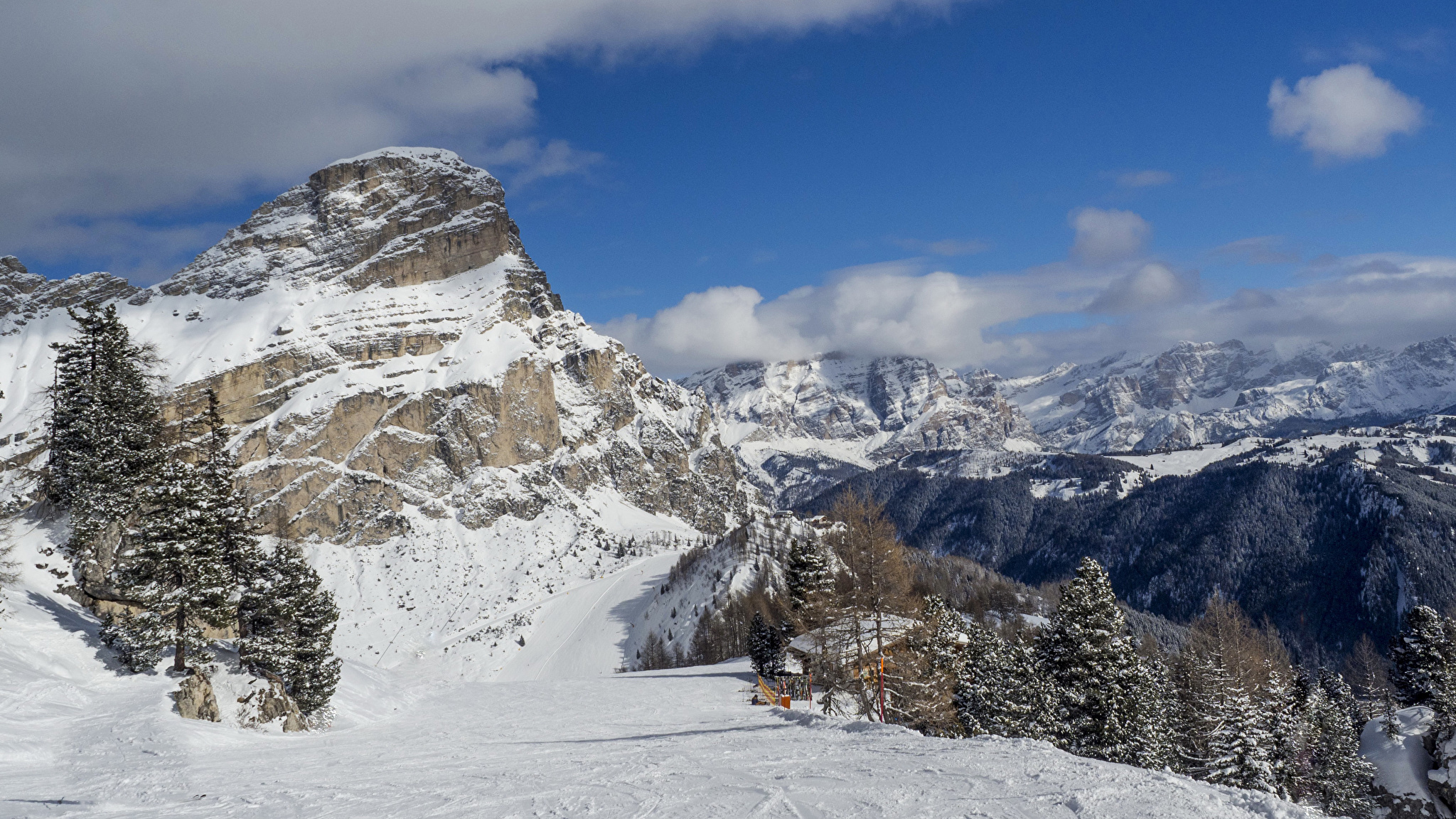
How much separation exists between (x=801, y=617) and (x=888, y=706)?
5.02m

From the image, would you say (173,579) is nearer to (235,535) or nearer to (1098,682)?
(235,535)

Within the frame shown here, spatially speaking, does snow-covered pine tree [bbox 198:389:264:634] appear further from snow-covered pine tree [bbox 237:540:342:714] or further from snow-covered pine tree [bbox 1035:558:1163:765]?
snow-covered pine tree [bbox 1035:558:1163:765]

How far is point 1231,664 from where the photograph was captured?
44.8 m

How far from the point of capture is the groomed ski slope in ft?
44.8

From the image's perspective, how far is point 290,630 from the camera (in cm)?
3616

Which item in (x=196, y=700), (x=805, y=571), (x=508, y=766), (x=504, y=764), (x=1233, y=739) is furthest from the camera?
(x=805, y=571)

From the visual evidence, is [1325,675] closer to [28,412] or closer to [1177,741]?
[1177,741]

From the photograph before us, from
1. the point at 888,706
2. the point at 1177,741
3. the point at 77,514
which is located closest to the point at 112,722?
the point at 77,514

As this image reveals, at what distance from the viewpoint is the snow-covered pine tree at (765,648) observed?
5362 centimetres

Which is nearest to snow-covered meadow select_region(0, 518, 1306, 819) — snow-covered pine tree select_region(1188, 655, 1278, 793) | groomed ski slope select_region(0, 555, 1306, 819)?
groomed ski slope select_region(0, 555, 1306, 819)

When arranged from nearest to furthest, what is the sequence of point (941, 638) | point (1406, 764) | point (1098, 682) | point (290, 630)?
point (290, 630), point (1098, 682), point (941, 638), point (1406, 764)

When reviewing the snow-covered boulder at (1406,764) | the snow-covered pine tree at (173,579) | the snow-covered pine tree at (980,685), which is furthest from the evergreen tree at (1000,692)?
the snow-covered pine tree at (173,579)

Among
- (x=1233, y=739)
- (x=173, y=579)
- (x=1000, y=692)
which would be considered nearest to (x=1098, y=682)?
(x=1000, y=692)

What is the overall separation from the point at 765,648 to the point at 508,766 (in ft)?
127
